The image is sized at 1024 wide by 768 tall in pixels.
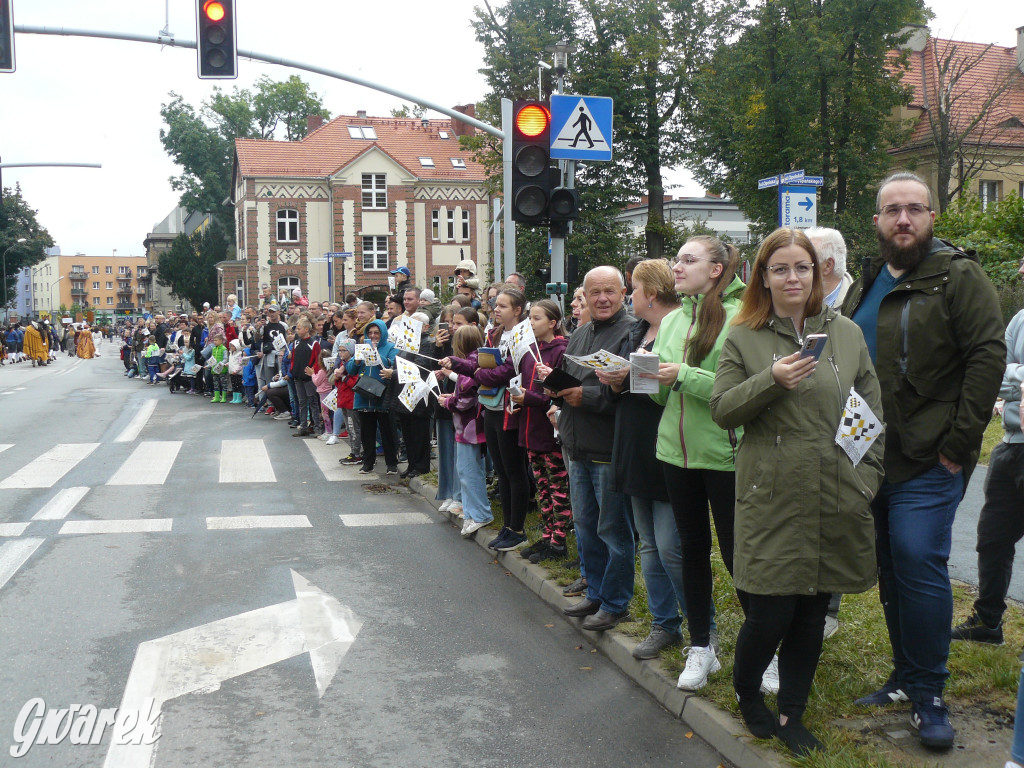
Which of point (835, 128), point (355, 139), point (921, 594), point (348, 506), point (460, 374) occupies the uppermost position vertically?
point (355, 139)

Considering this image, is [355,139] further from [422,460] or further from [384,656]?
[384,656]

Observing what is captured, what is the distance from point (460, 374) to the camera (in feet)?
27.9

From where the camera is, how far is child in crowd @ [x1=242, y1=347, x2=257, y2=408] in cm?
2166

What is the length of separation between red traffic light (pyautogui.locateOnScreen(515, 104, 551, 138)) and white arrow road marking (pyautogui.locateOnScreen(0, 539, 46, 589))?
5715 millimetres

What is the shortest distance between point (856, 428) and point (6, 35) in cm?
1371

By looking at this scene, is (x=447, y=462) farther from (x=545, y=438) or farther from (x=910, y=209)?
(x=910, y=209)

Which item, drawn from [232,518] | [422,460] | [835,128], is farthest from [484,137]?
[232,518]

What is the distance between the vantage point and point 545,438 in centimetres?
729

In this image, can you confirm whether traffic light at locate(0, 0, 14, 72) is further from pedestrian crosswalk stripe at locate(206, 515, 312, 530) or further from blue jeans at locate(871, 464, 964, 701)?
blue jeans at locate(871, 464, 964, 701)

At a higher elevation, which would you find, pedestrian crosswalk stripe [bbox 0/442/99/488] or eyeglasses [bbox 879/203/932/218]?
eyeglasses [bbox 879/203/932/218]

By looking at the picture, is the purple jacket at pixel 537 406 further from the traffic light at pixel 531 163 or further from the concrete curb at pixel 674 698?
the traffic light at pixel 531 163

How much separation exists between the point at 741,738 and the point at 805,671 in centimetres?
39

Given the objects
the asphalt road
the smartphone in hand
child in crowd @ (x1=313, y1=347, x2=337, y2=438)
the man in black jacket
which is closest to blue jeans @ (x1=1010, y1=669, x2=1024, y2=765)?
the smartphone in hand

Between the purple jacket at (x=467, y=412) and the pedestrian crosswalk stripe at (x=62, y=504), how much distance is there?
153 inches
